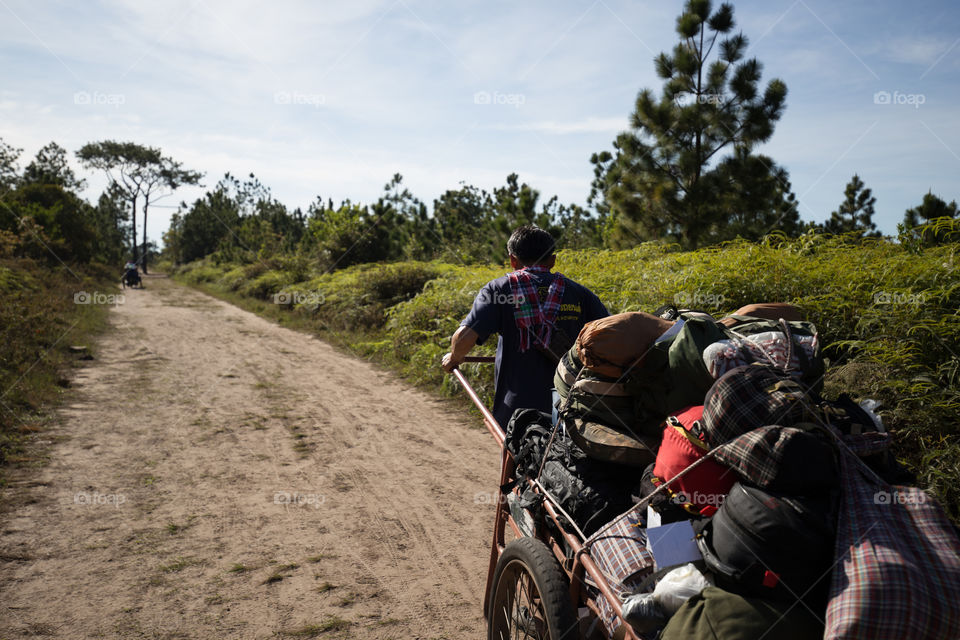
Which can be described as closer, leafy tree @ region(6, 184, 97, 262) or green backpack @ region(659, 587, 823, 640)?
green backpack @ region(659, 587, 823, 640)

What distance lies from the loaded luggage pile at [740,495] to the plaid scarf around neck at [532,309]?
98 centimetres

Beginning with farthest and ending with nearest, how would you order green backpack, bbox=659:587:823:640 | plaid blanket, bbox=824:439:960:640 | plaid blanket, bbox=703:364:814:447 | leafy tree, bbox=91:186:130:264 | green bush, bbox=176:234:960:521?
leafy tree, bbox=91:186:130:264
green bush, bbox=176:234:960:521
plaid blanket, bbox=703:364:814:447
green backpack, bbox=659:587:823:640
plaid blanket, bbox=824:439:960:640

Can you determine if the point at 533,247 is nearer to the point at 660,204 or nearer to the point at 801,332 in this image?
the point at 801,332

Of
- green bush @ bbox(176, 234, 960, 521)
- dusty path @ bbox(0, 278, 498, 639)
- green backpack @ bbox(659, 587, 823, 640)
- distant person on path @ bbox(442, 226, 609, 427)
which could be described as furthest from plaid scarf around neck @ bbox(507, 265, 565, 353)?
green bush @ bbox(176, 234, 960, 521)

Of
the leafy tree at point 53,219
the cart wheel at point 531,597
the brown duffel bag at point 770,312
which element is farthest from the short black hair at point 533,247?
the leafy tree at point 53,219

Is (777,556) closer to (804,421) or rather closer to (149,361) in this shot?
(804,421)

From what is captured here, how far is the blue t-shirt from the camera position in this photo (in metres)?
3.37

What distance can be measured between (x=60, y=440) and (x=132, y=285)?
2807 cm

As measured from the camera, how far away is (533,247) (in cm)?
339

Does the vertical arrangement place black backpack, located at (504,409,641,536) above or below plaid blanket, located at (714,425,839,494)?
below

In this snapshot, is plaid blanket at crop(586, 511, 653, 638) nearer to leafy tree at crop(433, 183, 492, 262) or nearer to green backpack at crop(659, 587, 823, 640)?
green backpack at crop(659, 587, 823, 640)

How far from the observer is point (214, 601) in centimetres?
344

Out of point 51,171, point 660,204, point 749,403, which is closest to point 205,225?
point 51,171

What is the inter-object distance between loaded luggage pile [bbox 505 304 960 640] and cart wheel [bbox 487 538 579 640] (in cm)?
13
